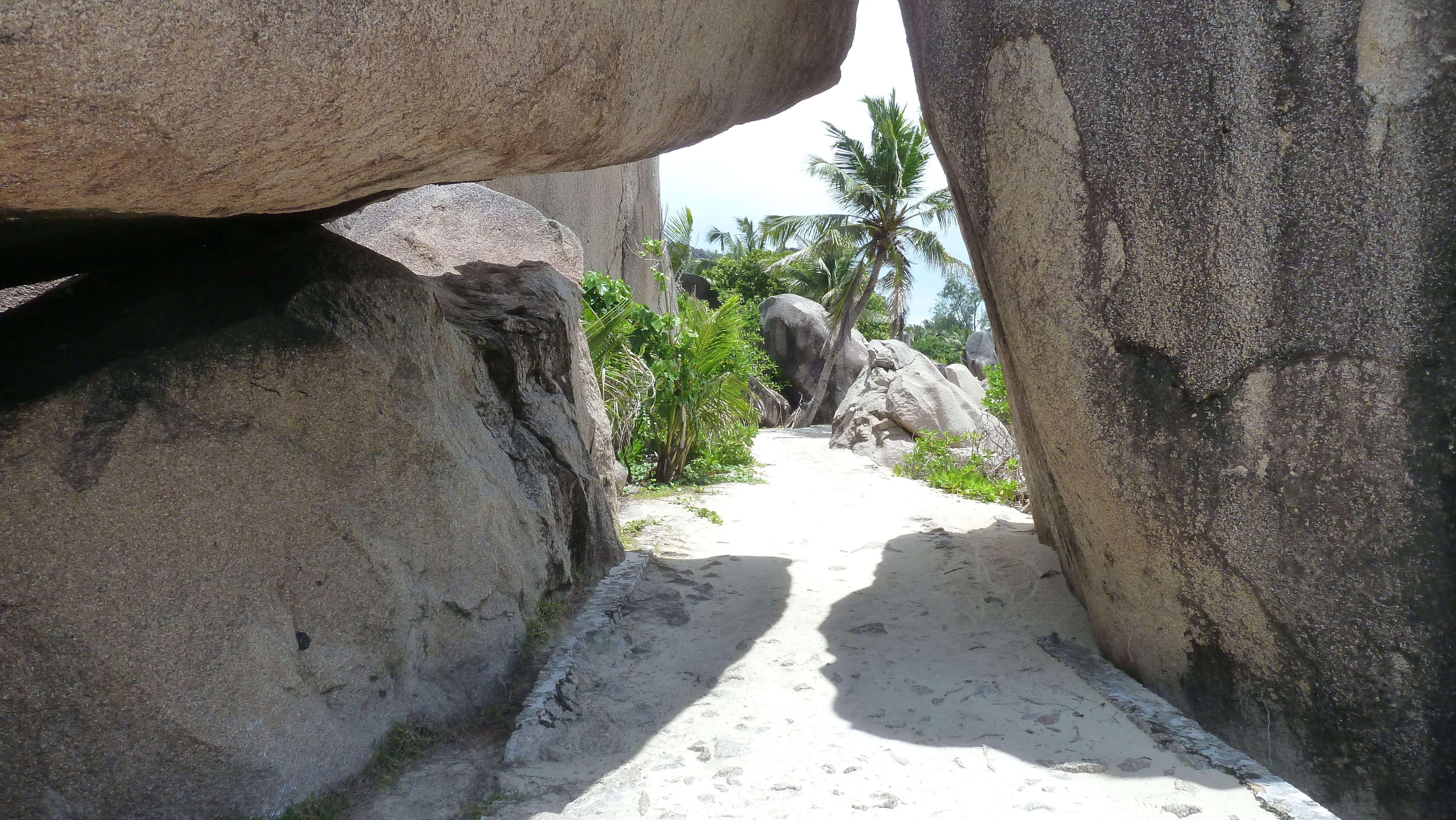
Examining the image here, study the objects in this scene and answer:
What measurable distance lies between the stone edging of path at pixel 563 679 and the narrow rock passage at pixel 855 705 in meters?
0.05

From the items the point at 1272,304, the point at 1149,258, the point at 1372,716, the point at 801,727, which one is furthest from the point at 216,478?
the point at 1372,716

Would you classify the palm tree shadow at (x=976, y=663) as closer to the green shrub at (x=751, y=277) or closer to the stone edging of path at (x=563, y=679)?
the stone edging of path at (x=563, y=679)

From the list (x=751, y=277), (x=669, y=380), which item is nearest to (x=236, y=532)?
(x=669, y=380)

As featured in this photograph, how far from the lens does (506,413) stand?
13.8 feet

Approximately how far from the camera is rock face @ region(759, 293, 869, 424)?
20.5m

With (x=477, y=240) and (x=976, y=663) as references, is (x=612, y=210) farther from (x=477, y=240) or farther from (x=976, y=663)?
(x=976, y=663)

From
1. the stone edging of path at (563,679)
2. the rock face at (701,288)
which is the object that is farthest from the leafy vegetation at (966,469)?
the rock face at (701,288)

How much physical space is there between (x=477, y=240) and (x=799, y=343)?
15767 millimetres

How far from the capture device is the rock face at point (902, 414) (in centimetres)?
988

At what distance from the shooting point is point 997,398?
333 inches

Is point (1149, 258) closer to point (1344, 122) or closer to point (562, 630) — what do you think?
point (1344, 122)

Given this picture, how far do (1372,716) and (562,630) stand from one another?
2947 millimetres

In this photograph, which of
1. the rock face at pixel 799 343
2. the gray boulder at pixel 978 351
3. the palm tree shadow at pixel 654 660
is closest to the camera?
the palm tree shadow at pixel 654 660

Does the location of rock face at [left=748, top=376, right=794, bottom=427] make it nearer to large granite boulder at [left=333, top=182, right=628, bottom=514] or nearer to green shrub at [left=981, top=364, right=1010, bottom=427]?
green shrub at [left=981, top=364, right=1010, bottom=427]
